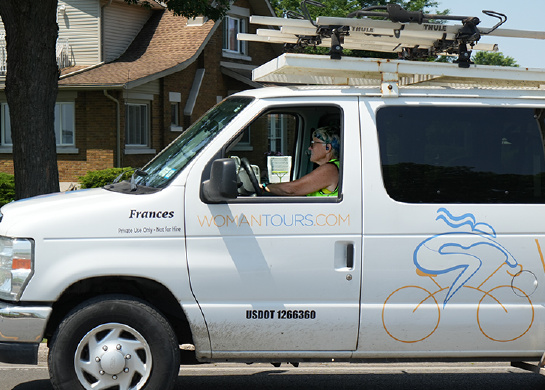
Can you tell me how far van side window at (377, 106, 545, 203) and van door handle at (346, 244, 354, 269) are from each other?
0.44 metres

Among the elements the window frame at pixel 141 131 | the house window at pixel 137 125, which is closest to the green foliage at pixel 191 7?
the window frame at pixel 141 131

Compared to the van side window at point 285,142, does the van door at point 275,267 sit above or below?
below

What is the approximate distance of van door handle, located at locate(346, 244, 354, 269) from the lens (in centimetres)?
523

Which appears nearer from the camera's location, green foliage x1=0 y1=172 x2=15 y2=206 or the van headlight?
the van headlight

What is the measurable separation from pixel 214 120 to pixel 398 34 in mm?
1388

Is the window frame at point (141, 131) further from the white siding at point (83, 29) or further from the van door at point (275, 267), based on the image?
the van door at point (275, 267)

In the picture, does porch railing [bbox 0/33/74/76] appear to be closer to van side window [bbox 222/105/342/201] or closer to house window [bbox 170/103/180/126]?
house window [bbox 170/103/180/126]

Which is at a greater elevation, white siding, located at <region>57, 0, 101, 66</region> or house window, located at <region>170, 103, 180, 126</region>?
white siding, located at <region>57, 0, 101, 66</region>

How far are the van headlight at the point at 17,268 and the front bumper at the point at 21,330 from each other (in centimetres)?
9

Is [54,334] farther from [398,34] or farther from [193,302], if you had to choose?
[398,34]

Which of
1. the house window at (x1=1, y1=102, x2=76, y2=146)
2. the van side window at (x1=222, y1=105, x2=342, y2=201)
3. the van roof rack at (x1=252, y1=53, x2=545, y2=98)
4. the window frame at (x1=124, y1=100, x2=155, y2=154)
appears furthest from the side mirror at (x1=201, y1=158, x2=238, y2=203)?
the house window at (x1=1, y1=102, x2=76, y2=146)

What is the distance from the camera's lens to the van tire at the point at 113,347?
203 inches

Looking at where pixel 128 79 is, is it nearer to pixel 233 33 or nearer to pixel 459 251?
pixel 233 33

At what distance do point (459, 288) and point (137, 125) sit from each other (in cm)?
2177
